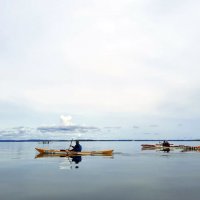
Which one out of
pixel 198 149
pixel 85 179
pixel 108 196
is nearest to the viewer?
pixel 108 196

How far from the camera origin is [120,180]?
35062 mm

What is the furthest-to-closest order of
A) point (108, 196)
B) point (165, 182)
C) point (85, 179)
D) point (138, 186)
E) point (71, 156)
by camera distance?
point (71, 156) < point (85, 179) < point (165, 182) < point (138, 186) < point (108, 196)

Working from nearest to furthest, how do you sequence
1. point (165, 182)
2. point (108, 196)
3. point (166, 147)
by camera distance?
point (108, 196) < point (165, 182) < point (166, 147)

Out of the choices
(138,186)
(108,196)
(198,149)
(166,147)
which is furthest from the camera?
(198,149)

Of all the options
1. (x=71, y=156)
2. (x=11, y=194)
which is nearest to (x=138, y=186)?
(x=11, y=194)

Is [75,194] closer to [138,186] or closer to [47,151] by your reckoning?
[138,186]

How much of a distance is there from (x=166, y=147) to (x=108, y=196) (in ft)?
220

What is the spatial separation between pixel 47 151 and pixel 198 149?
166 ft

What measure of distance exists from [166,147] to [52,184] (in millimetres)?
63405

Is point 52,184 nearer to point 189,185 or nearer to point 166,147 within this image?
point 189,185

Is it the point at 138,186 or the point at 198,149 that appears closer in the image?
the point at 138,186

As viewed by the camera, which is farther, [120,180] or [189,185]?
[120,180]

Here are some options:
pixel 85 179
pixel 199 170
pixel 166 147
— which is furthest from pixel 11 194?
pixel 166 147

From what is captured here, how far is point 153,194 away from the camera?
26.9m
